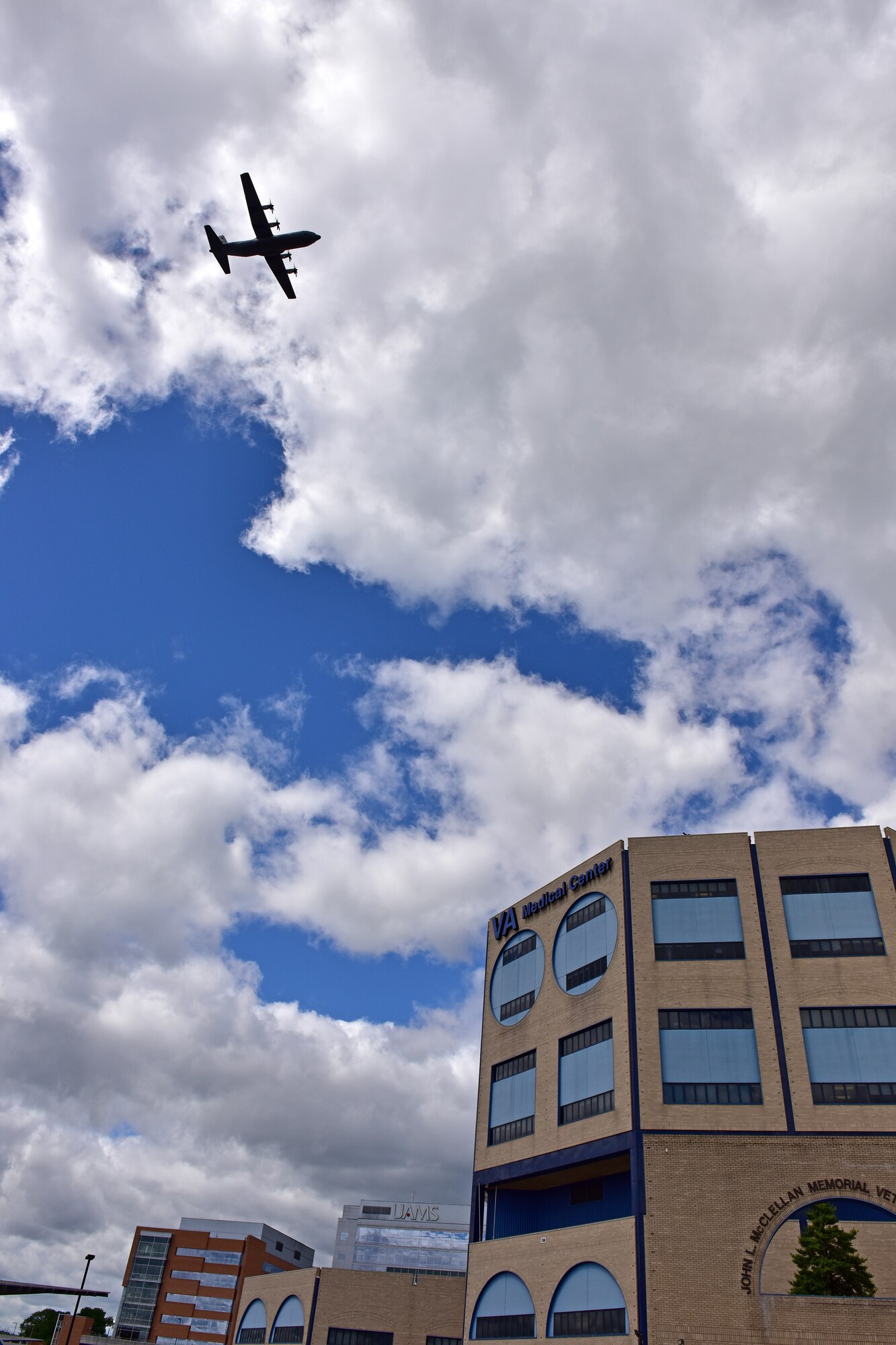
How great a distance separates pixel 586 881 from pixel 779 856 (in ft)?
44.4

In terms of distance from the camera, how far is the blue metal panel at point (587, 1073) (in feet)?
183

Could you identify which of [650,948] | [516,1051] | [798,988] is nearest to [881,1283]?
[798,988]

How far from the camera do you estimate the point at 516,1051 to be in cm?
6438

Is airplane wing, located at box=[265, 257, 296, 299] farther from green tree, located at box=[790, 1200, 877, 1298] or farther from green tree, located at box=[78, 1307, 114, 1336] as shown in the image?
green tree, located at box=[78, 1307, 114, 1336]

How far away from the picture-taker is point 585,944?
62.6 metres

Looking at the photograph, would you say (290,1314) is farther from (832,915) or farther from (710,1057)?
(832,915)

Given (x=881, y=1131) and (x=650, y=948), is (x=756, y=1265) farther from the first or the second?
(x=650, y=948)

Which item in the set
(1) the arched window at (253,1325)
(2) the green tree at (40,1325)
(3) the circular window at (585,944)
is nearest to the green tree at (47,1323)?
(2) the green tree at (40,1325)

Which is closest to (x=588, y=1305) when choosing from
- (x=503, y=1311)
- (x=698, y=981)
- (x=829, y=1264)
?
(x=503, y=1311)

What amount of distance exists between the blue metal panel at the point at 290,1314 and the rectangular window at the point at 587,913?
4281 cm

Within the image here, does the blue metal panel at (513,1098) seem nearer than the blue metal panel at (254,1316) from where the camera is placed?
Yes

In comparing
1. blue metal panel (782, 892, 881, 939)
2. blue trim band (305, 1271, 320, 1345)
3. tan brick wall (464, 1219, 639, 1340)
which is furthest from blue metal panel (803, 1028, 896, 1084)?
blue trim band (305, 1271, 320, 1345)

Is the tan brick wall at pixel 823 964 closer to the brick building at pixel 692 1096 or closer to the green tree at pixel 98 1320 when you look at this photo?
the brick building at pixel 692 1096

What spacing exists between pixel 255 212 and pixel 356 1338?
8512 centimetres
